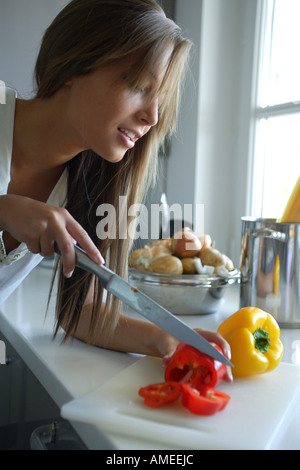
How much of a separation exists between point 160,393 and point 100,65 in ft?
1.62

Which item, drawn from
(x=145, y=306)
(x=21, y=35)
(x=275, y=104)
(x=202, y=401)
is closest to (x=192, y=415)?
(x=202, y=401)

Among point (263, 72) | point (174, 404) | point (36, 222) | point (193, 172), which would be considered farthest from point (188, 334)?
point (263, 72)

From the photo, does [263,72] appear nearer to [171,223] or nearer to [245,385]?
[171,223]

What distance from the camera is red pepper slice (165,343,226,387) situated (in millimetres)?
578

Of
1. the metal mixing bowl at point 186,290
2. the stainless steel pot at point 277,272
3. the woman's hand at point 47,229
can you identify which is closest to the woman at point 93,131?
the woman's hand at point 47,229

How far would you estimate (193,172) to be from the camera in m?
1.49

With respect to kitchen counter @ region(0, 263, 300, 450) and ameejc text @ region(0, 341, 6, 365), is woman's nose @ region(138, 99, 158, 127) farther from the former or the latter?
ameejc text @ region(0, 341, 6, 365)

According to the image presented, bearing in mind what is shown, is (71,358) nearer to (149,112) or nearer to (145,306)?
(145,306)

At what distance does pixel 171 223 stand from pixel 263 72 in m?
0.58

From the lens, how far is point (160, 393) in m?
0.54

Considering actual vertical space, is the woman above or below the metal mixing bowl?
above

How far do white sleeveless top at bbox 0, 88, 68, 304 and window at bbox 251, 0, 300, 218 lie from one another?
2.39ft
